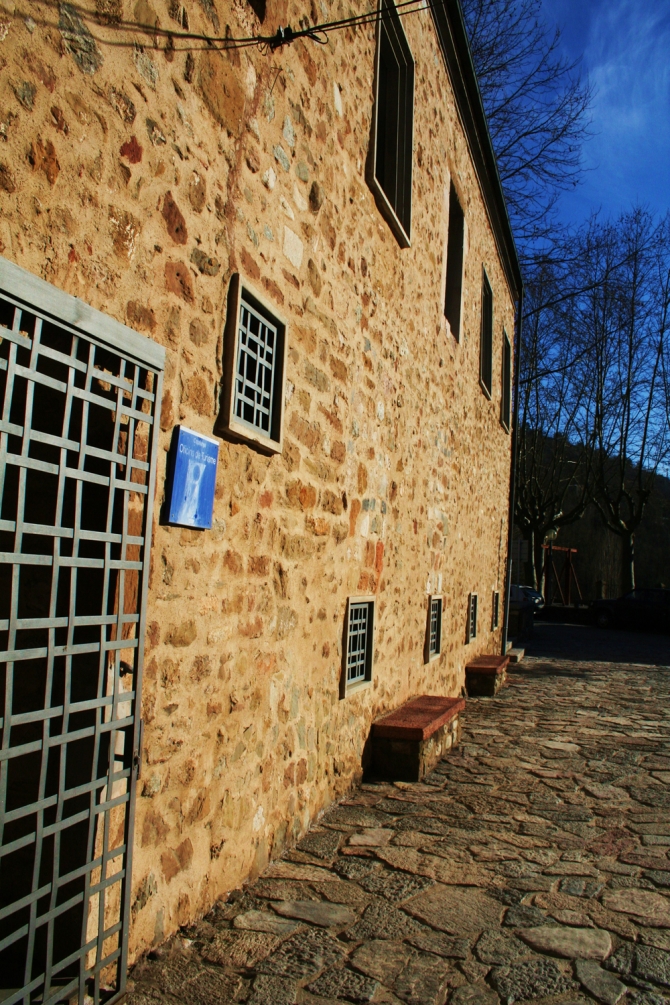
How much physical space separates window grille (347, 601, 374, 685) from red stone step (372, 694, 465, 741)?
1.12 feet

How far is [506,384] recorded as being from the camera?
12.4m

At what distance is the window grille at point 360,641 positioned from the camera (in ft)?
15.1

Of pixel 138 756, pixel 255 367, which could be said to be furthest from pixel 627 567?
pixel 138 756

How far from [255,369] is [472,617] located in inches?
271

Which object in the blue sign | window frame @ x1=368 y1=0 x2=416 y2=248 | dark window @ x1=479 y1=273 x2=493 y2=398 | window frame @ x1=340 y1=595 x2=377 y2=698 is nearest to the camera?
the blue sign

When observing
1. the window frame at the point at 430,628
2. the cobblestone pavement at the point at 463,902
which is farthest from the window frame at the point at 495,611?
the cobblestone pavement at the point at 463,902

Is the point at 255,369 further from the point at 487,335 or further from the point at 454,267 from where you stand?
the point at 487,335

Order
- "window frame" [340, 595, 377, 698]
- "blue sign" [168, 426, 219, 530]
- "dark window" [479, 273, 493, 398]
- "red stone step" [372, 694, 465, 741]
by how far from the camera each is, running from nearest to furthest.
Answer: "blue sign" [168, 426, 219, 530]
"window frame" [340, 595, 377, 698]
"red stone step" [372, 694, 465, 741]
"dark window" [479, 273, 493, 398]

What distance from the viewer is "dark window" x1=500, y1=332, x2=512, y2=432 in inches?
475

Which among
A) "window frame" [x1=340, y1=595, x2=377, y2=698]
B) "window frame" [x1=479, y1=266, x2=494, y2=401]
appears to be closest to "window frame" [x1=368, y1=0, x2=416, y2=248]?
"window frame" [x1=340, y1=595, x2=377, y2=698]

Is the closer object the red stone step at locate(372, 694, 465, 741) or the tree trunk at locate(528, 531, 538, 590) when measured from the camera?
the red stone step at locate(372, 694, 465, 741)

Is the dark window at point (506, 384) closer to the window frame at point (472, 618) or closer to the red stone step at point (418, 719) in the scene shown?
the window frame at point (472, 618)

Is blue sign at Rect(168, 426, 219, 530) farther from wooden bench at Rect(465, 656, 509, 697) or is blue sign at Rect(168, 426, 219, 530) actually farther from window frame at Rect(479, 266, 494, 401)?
window frame at Rect(479, 266, 494, 401)

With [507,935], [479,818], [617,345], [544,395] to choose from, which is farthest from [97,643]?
[617,345]
